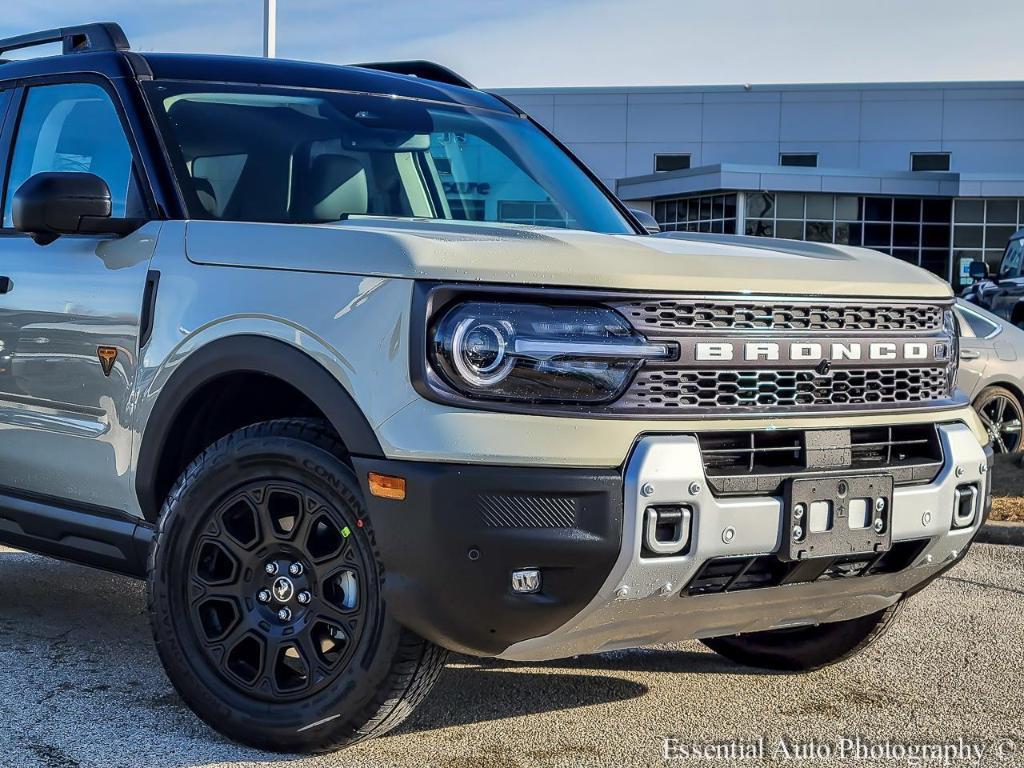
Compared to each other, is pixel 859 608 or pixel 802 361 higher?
pixel 802 361

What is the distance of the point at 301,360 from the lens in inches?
137

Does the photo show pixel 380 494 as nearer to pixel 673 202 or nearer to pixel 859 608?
pixel 859 608

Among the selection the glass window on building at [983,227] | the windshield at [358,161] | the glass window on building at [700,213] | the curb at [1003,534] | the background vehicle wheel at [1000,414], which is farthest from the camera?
the glass window on building at [983,227]

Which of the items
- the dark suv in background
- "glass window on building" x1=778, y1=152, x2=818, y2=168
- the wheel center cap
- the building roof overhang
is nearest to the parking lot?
the wheel center cap

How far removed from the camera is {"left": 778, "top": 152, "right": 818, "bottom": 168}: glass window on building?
5159 cm

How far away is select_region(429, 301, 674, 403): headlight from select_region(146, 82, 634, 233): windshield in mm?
1174

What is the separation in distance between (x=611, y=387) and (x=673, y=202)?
43.6m

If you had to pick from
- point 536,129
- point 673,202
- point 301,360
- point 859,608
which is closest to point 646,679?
point 859,608

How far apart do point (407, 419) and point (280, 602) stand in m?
0.70

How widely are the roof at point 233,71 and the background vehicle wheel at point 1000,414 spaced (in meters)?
6.71

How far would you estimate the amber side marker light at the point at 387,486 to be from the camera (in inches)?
128

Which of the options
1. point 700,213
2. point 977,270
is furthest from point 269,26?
point 700,213

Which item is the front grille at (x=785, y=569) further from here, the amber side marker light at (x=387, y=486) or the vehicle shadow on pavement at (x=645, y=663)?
the vehicle shadow on pavement at (x=645, y=663)

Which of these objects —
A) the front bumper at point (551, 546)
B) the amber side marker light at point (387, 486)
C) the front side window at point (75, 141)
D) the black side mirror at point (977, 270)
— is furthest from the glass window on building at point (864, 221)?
the amber side marker light at point (387, 486)
